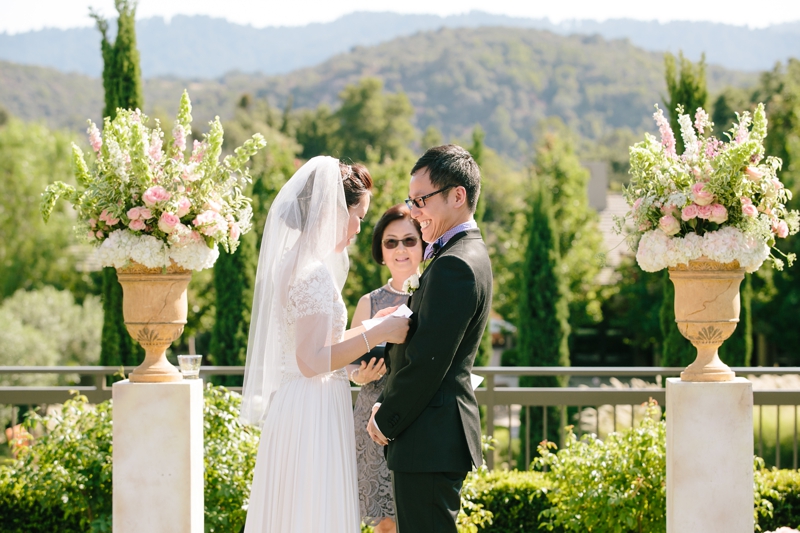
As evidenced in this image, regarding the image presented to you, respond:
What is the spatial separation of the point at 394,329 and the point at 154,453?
156 cm

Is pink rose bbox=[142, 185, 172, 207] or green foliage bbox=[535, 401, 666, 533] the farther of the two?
green foliage bbox=[535, 401, 666, 533]

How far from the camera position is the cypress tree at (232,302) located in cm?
943

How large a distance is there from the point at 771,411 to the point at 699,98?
135 inches

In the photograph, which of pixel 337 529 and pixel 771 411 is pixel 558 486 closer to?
pixel 337 529

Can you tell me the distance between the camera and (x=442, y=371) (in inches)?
95.7

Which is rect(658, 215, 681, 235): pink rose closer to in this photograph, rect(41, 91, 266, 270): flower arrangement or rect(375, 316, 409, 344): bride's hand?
rect(375, 316, 409, 344): bride's hand

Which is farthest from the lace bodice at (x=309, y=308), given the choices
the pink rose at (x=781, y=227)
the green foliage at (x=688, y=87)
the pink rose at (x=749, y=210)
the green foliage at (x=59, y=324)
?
the green foliage at (x=59, y=324)

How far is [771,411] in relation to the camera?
7.66m

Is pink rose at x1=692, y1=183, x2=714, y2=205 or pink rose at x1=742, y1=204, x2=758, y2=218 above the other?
pink rose at x1=692, y1=183, x2=714, y2=205

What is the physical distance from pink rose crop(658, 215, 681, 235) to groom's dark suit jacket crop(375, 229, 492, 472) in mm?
1092

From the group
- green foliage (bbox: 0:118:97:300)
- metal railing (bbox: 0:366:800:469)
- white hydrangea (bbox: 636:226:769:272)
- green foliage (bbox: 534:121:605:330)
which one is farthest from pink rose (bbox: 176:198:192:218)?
green foliage (bbox: 0:118:97:300)

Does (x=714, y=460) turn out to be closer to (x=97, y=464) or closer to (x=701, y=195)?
(x=701, y=195)

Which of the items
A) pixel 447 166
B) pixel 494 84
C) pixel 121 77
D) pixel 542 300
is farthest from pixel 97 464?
pixel 494 84

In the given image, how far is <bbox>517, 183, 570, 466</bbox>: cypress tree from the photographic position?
9.62 meters
